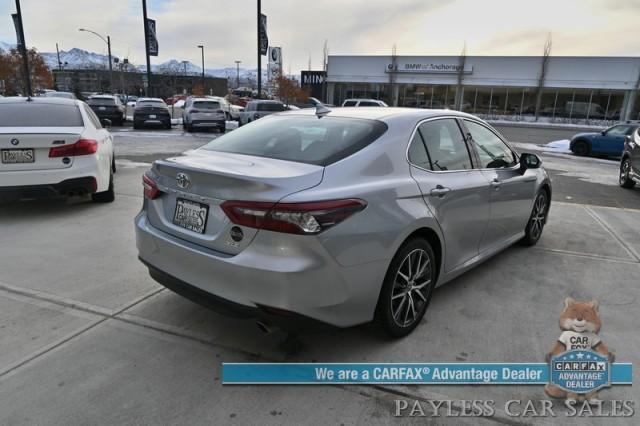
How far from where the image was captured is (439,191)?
3.34 metres

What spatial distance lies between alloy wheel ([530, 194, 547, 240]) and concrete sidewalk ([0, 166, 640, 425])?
12.8 inches

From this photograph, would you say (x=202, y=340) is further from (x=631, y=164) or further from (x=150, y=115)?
(x=150, y=115)

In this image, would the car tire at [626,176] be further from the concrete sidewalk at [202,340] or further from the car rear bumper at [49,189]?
the car rear bumper at [49,189]

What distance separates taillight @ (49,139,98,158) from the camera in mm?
5801

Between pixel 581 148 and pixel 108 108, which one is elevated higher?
pixel 108 108

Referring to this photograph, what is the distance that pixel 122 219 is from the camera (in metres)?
6.03

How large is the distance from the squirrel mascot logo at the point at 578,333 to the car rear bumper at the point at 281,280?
43.3 inches

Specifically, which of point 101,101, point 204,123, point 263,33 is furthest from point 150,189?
point 263,33

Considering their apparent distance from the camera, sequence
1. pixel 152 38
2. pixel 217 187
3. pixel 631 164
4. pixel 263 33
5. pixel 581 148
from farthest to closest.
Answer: pixel 152 38, pixel 263 33, pixel 581 148, pixel 631 164, pixel 217 187

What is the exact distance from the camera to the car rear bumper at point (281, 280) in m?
2.49

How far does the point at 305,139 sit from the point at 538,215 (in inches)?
133

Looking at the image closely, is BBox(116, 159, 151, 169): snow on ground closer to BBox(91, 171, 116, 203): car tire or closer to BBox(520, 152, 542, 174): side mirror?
BBox(91, 171, 116, 203): car tire

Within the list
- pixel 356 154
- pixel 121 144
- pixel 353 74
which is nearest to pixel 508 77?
pixel 353 74

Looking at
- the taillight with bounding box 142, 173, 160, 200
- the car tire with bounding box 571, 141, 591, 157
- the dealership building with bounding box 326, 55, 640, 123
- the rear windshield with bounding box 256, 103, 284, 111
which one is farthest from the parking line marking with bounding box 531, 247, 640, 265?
the dealership building with bounding box 326, 55, 640, 123
